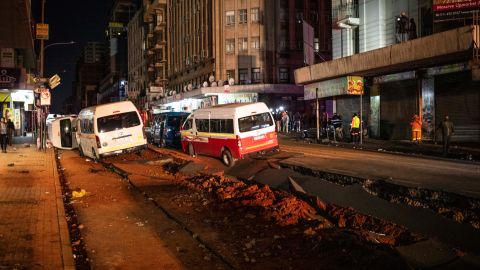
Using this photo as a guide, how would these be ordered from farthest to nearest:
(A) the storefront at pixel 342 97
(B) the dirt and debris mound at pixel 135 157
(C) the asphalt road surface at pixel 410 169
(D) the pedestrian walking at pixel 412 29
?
(A) the storefront at pixel 342 97 → (D) the pedestrian walking at pixel 412 29 → (B) the dirt and debris mound at pixel 135 157 → (C) the asphalt road surface at pixel 410 169

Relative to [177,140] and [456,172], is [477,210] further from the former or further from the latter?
[177,140]

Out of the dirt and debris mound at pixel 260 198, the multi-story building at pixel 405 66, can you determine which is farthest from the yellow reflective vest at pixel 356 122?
the dirt and debris mound at pixel 260 198

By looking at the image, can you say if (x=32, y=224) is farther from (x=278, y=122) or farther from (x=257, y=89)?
(x=257, y=89)

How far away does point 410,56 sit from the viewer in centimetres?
2392

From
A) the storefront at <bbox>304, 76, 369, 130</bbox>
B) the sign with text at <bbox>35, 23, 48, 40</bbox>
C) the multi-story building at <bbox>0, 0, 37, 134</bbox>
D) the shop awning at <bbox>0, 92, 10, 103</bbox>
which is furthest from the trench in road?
the shop awning at <bbox>0, 92, 10, 103</bbox>

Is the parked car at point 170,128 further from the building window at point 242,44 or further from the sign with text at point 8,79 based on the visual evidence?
the building window at point 242,44

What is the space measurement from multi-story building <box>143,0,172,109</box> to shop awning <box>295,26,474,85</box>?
42.7 m

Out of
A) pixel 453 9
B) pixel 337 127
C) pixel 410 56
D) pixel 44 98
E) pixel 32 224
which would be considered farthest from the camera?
pixel 337 127

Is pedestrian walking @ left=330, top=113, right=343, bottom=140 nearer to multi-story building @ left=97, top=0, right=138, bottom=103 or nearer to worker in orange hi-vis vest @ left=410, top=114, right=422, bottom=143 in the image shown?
worker in orange hi-vis vest @ left=410, top=114, right=422, bottom=143

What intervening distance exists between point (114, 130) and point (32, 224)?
11.8 m

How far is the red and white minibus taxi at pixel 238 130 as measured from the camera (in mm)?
17250

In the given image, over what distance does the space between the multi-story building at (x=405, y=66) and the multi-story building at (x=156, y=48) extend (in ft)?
134

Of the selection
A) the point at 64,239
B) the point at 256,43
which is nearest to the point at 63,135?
the point at 64,239

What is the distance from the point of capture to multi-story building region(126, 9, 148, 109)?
290 feet
